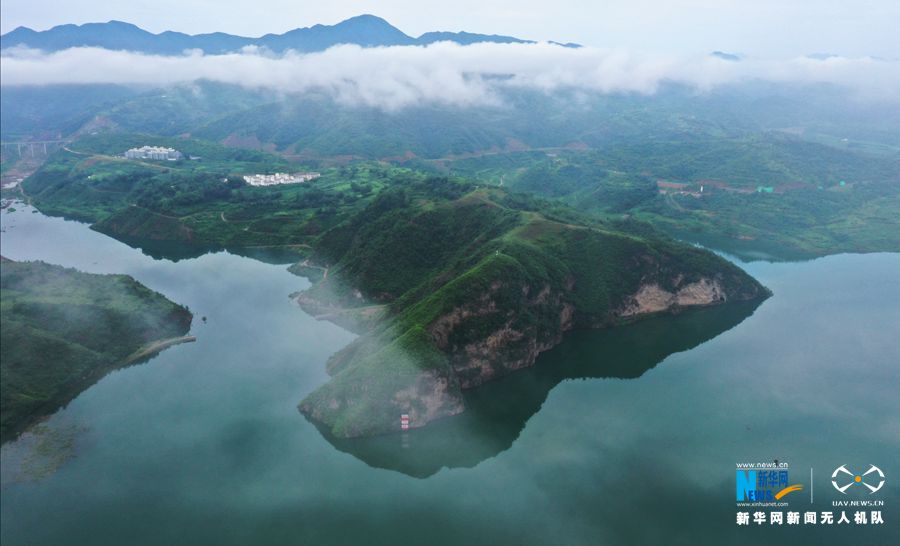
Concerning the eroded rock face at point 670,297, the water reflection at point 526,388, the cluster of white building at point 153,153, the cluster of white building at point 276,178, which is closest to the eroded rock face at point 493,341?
the water reflection at point 526,388

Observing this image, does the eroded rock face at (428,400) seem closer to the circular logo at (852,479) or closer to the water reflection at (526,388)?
the water reflection at (526,388)

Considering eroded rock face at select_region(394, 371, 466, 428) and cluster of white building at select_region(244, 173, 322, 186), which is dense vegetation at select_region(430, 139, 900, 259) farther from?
eroded rock face at select_region(394, 371, 466, 428)

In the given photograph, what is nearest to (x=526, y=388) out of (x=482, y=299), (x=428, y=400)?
(x=482, y=299)

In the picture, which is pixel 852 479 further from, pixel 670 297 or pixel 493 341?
pixel 670 297

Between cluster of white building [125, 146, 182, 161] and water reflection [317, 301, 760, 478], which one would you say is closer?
water reflection [317, 301, 760, 478]

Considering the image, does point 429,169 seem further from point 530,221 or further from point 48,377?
point 48,377

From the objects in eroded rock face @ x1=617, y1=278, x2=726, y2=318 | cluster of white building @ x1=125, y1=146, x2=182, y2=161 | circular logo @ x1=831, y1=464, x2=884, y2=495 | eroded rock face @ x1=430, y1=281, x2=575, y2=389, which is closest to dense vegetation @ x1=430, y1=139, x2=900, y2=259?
eroded rock face @ x1=617, y1=278, x2=726, y2=318
